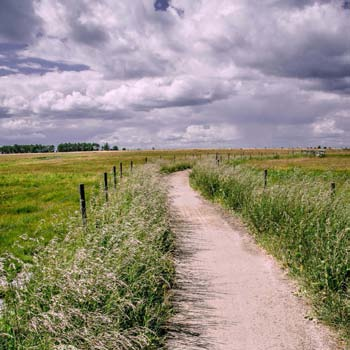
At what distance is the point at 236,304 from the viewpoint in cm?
595

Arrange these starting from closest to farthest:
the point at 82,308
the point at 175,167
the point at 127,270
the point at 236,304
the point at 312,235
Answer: the point at 82,308 → the point at 127,270 → the point at 236,304 → the point at 312,235 → the point at 175,167

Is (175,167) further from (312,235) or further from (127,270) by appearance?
(127,270)

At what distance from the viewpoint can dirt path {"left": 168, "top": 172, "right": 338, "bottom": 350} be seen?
4895 millimetres

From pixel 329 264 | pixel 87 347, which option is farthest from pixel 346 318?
pixel 87 347

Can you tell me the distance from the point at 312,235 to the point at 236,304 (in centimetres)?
251

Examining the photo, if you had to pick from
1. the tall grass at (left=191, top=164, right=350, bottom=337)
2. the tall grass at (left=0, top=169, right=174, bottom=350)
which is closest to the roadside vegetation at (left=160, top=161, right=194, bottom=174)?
the tall grass at (left=191, top=164, right=350, bottom=337)

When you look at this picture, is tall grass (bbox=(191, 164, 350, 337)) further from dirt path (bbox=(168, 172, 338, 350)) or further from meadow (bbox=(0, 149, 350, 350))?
dirt path (bbox=(168, 172, 338, 350))

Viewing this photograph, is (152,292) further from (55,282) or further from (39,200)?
(39,200)

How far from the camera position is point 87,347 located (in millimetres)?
3826

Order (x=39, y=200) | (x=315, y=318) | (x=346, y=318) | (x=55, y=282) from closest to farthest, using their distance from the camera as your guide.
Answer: (x=55, y=282)
(x=346, y=318)
(x=315, y=318)
(x=39, y=200)

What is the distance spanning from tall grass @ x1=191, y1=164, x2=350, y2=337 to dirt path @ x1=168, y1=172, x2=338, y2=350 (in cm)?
32

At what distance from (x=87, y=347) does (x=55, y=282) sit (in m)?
0.86

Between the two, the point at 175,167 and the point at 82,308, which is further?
the point at 175,167

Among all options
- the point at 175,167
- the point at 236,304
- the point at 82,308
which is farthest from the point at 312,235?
the point at 175,167
